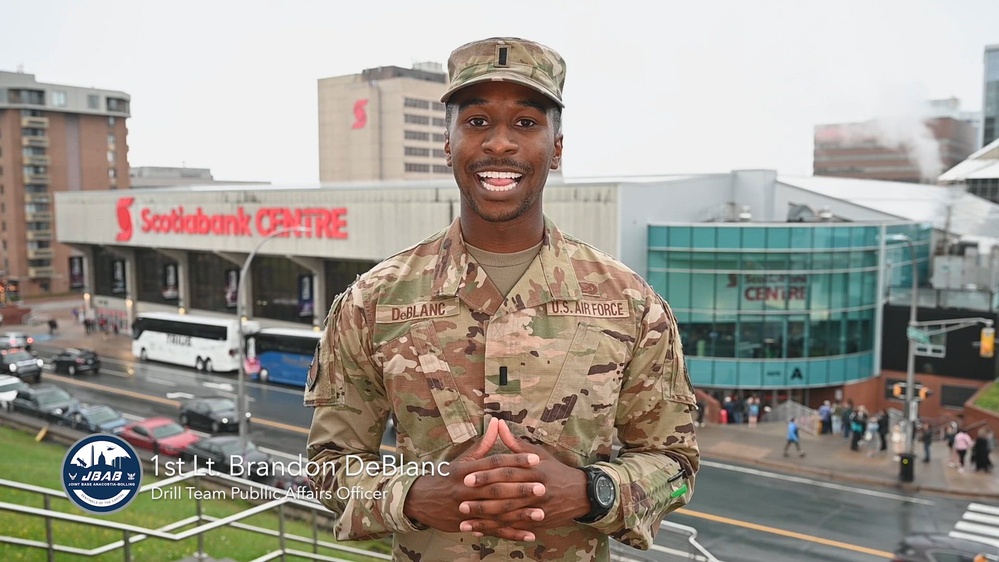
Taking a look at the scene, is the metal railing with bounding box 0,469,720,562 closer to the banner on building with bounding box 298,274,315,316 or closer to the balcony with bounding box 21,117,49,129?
the banner on building with bounding box 298,274,315,316

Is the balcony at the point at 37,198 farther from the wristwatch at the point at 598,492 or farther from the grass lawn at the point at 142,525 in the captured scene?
the wristwatch at the point at 598,492

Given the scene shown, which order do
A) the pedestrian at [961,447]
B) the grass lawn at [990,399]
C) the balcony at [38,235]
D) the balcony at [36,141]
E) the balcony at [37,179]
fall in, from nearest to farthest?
the pedestrian at [961,447], the grass lawn at [990,399], the balcony at [36,141], the balcony at [37,179], the balcony at [38,235]

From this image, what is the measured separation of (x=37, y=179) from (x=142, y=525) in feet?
211

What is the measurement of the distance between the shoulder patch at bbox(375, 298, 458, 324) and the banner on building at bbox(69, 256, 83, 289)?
231 ft

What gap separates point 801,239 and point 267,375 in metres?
23.2

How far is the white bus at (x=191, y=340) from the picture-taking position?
37.0 m

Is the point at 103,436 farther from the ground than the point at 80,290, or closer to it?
farther from the ground

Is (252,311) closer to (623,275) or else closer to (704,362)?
(704,362)

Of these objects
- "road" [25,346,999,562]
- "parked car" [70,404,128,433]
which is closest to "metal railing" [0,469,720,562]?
"road" [25,346,999,562]

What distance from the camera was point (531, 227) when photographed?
3229 millimetres

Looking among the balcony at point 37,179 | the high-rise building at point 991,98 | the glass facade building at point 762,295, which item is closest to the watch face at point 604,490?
the glass facade building at point 762,295

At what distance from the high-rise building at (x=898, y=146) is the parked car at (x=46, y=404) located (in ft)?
289

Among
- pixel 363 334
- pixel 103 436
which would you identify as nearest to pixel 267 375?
pixel 103 436

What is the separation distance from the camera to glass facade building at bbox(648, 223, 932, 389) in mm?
30031
